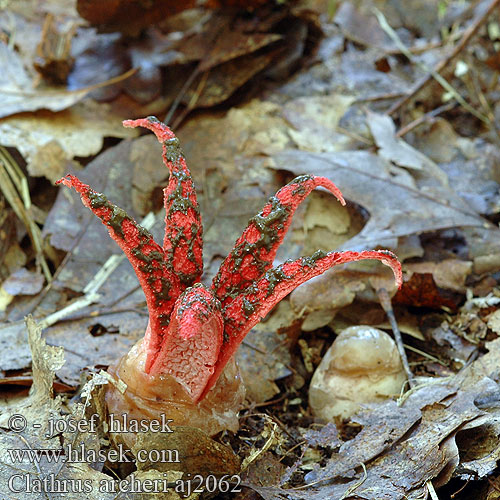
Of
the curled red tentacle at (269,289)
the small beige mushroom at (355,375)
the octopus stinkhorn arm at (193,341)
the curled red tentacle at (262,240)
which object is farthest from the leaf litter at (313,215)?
the curled red tentacle at (262,240)

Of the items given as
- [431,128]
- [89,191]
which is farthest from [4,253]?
[431,128]

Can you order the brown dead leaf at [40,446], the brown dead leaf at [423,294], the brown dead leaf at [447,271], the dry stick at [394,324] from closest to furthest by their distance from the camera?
the brown dead leaf at [40,446], the dry stick at [394,324], the brown dead leaf at [423,294], the brown dead leaf at [447,271]

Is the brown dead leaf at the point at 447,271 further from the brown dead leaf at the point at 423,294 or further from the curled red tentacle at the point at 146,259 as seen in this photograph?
the curled red tentacle at the point at 146,259

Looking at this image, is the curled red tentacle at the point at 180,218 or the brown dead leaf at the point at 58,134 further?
the brown dead leaf at the point at 58,134

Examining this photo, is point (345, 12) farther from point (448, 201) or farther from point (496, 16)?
point (448, 201)

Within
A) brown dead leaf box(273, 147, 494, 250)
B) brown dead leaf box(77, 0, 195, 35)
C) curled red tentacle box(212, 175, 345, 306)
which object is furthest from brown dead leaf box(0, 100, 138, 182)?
curled red tentacle box(212, 175, 345, 306)

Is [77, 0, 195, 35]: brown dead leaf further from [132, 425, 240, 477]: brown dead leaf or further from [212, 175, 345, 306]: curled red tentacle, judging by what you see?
[132, 425, 240, 477]: brown dead leaf
